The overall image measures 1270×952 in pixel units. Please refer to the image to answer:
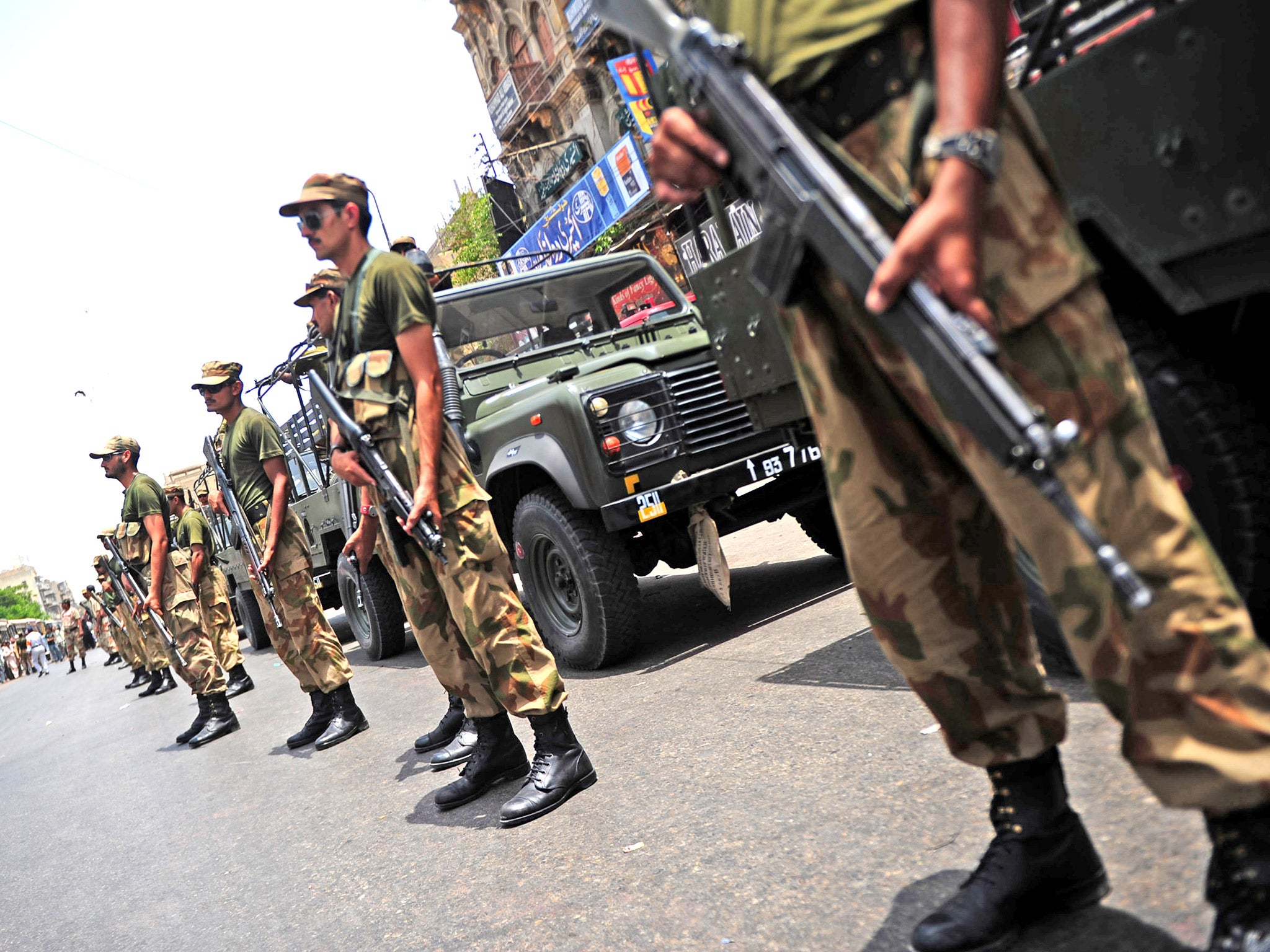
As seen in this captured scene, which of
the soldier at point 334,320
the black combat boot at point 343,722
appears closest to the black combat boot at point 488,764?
the soldier at point 334,320

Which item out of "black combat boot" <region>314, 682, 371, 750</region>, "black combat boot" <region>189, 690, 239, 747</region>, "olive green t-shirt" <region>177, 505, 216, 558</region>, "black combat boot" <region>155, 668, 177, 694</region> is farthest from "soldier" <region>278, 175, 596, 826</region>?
"black combat boot" <region>155, 668, 177, 694</region>

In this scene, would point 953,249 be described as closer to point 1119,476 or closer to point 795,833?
point 1119,476

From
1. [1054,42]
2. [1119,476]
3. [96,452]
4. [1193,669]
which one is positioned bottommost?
[1193,669]

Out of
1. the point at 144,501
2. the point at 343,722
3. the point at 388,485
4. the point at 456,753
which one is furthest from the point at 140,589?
the point at 388,485

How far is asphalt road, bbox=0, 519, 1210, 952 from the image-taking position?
2.02 metres

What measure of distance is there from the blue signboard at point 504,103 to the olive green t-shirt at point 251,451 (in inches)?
1045

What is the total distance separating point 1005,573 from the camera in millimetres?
1759

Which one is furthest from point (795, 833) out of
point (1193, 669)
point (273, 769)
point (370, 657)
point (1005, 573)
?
point (370, 657)

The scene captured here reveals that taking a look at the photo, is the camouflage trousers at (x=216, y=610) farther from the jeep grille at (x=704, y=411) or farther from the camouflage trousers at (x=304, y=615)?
the jeep grille at (x=704, y=411)

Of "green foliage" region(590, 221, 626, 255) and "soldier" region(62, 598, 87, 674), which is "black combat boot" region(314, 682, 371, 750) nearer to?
"green foliage" region(590, 221, 626, 255)

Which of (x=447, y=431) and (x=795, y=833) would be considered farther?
(x=447, y=431)

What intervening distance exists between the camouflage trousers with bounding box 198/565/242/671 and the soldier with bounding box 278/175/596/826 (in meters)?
5.15

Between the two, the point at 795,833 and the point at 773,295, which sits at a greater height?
the point at 773,295

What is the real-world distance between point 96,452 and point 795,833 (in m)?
6.63
